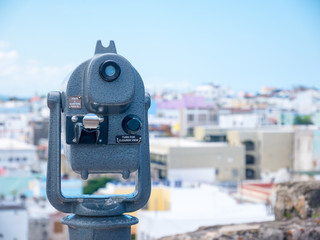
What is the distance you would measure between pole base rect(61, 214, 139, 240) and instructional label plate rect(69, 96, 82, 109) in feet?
1.06

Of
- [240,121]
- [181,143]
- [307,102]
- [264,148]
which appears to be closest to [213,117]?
[240,121]

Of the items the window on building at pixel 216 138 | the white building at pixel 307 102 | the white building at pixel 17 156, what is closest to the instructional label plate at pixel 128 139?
the white building at pixel 17 156

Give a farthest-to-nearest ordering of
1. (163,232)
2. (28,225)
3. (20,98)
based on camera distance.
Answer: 1. (20,98)
2. (28,225)
3. (163,232)

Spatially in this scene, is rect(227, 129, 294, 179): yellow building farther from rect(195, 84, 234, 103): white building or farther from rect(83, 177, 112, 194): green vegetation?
rect(195, 84, 234, 103): white building

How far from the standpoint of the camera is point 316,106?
177 feet

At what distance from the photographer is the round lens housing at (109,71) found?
7.00ft

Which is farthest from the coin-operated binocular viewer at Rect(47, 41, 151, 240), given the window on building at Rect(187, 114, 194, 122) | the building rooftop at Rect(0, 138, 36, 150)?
the window on building at Rect(187, 114, 194, 122)

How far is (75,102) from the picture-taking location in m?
2.15

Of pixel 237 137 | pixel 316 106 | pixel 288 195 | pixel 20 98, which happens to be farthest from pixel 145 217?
pixel 20 98

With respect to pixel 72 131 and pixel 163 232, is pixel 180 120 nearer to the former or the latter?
pixel 163 232

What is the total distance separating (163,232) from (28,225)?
5592 mm

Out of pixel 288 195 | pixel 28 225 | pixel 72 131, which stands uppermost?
pixel 72 131

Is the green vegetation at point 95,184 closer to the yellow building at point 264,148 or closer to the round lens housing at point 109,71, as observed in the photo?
the yellow building at point 264,148

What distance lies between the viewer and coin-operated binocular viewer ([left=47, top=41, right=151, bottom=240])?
2.13 metres
